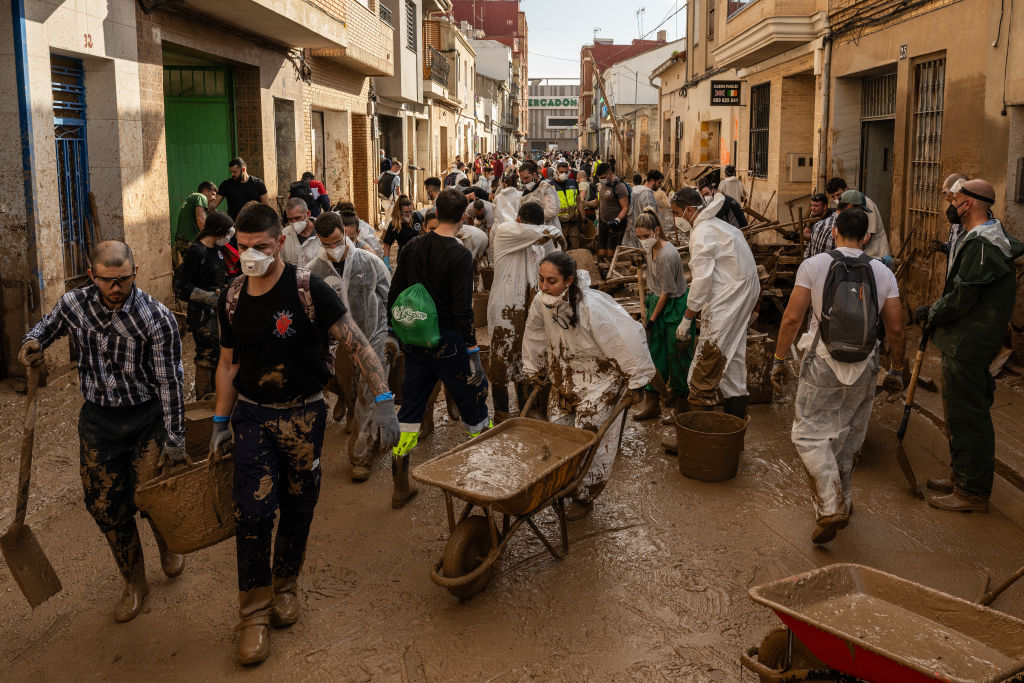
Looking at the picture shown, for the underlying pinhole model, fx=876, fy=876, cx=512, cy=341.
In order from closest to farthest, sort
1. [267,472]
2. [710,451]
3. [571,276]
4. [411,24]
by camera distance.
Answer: [267,472] → [571,276] → [710,451] → [411,24]

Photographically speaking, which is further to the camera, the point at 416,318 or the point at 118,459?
the point at 416,318

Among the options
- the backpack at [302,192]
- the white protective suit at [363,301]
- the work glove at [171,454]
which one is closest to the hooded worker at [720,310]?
the white protective suit at [363,301]

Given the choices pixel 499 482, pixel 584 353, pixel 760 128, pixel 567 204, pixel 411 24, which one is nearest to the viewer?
pixel 499 482

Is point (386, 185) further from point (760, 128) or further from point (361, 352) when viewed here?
point (361, 352)

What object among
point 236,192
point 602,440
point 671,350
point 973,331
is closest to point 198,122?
point 236,192

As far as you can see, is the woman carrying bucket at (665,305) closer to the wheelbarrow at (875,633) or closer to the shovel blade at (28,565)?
the wheelbarrow at (875,633)

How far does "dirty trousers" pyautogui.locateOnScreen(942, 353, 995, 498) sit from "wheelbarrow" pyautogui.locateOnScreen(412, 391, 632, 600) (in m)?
2.10

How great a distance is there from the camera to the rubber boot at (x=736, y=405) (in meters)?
6.57

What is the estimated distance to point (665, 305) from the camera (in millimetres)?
7254

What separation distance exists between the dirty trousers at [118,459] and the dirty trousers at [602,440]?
2.30m

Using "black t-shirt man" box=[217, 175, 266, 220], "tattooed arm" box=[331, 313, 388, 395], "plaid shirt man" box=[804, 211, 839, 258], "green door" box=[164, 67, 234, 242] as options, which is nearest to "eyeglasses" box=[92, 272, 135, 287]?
"tattooed arm" box=[331, 313, 388, 395]

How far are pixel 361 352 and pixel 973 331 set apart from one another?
3.68 metres

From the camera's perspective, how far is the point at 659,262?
709 centimetres

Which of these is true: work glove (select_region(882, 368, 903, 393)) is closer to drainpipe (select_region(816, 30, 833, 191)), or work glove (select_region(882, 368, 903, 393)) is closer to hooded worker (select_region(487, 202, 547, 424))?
hooded worker (select_region(487, 202, 547, 424))
